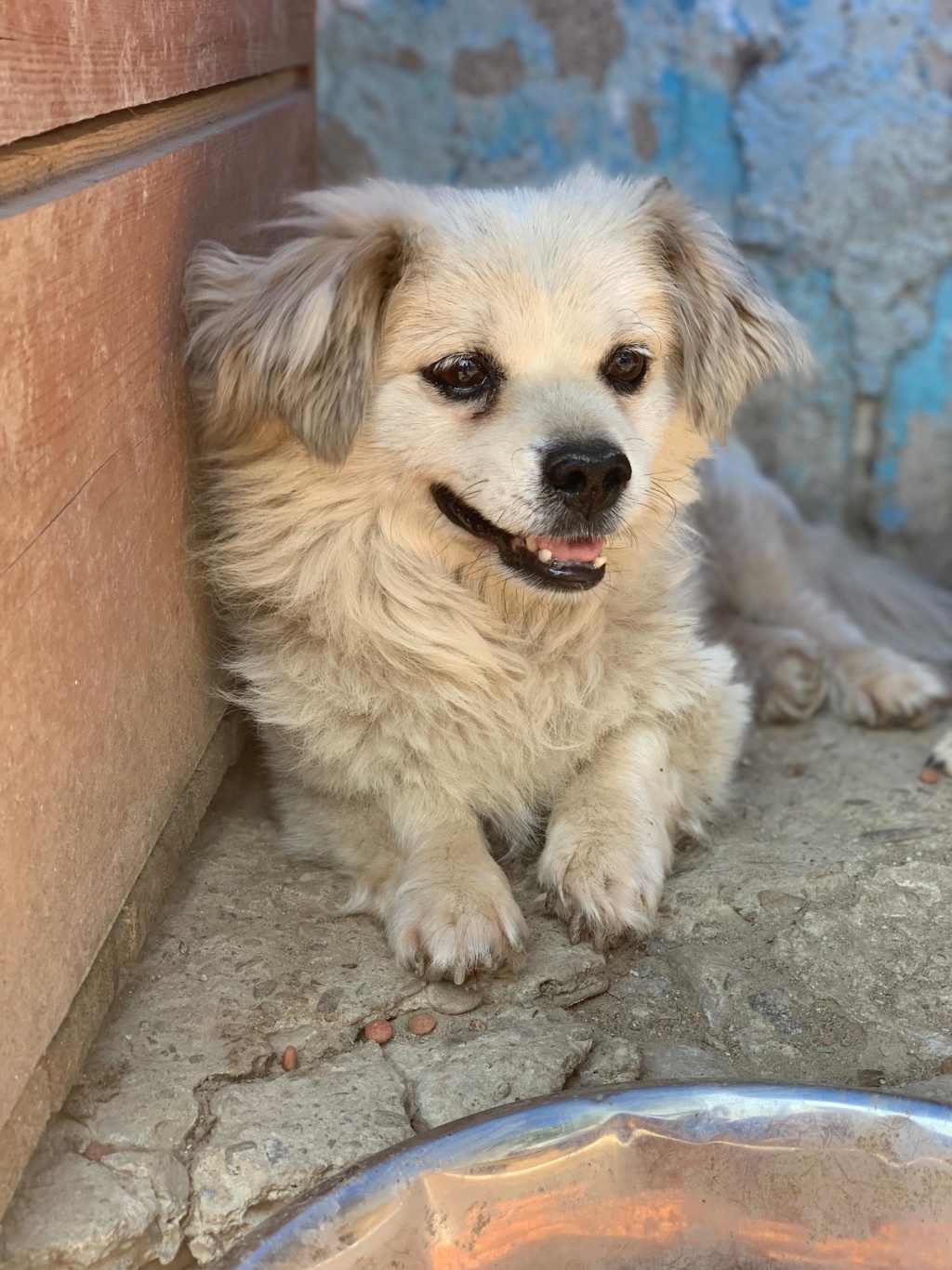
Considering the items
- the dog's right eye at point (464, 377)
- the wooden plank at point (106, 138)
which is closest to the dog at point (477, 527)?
the dog's right eye at point (464, 377)

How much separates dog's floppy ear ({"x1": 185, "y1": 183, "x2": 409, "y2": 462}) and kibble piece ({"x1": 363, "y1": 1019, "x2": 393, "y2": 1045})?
3.12 ft

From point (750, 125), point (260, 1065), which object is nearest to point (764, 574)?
point (750, 125)

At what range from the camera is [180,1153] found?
191cm

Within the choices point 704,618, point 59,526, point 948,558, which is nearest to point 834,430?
point 948,558

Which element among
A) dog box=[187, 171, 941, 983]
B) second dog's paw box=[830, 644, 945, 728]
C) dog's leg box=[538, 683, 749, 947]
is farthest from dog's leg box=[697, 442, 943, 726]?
dog box=[187, 171, 941, 983]

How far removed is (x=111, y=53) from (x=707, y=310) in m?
1.20

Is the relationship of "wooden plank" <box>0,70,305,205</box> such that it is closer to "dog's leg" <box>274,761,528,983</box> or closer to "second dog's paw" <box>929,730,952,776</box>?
"dog's leg" <box>274,761,528,983</box>

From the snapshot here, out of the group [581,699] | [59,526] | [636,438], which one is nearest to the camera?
[59,526]

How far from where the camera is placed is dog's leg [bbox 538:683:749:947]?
95.8 inches

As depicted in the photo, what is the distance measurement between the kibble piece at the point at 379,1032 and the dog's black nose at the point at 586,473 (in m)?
0.91

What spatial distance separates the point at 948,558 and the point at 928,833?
187 centimetres

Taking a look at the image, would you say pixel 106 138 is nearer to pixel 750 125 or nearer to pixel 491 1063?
pixel 491 1063

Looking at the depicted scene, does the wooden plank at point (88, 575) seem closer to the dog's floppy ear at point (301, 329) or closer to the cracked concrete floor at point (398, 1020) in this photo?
the dog's floppy ear at point (301, 329)

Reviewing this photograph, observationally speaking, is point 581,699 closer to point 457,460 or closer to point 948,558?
point 457,460
